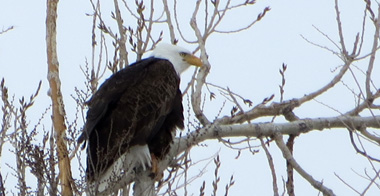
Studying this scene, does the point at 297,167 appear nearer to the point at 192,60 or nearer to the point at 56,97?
→ the point at 56,97

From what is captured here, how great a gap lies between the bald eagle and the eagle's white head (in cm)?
31

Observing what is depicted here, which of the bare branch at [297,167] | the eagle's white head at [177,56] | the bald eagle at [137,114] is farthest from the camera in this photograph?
the eagle's white head at [177,56]

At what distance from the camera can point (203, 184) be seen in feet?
13.5

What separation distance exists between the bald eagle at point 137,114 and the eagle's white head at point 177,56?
0.31 metres

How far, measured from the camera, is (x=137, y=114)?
16.9ft

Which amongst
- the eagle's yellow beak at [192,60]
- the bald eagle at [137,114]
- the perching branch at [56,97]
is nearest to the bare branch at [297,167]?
the bald eagle at [137,114]

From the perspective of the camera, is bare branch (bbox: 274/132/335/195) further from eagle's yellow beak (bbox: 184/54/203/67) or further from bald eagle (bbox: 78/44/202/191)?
eagle's yellow beak (bbox: 184/54/203/67)

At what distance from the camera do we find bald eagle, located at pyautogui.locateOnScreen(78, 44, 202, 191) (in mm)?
4887

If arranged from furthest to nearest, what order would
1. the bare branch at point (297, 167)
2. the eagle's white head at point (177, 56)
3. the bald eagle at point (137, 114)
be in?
the eagle's white head at point (177, 56) → the bald eagle at point (137, 114) → the bare branch at point (297, 167)

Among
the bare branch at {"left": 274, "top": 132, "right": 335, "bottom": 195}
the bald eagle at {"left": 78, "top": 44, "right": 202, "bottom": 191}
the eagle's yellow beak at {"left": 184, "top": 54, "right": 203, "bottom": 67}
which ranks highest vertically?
the eagle's yellow beak at {"left": 184, "top": 54, "right": 203, "bottom": 67}

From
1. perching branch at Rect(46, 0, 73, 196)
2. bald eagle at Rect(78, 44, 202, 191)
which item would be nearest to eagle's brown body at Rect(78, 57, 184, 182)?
bald eagle at Rect(78, 44, 202, 191)

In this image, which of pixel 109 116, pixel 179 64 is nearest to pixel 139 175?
pixel 109 116

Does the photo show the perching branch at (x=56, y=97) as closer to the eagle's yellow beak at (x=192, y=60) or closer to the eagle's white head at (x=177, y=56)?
the eagle's white head at (x=177, y=56)

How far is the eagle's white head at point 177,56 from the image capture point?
5977 millimetres
